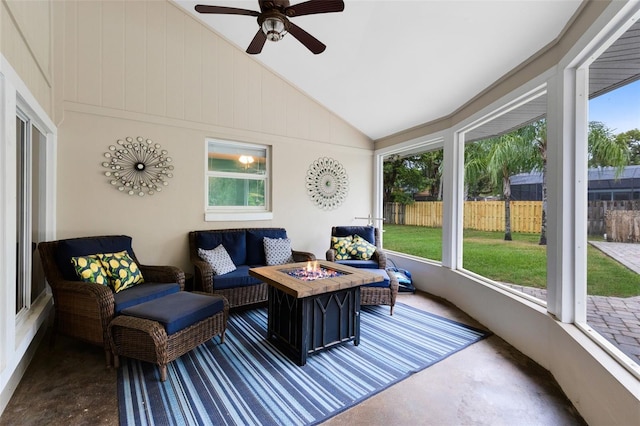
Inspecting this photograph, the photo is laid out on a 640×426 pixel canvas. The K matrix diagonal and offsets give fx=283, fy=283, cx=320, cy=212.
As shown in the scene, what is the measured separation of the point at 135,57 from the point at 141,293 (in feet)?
8.84

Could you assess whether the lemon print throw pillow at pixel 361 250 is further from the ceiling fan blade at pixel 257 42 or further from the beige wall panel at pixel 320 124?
the ceiling fan blade at pixel 257 42

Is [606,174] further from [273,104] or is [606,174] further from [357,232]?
[273,104]

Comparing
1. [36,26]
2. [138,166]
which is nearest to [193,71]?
[138,166]

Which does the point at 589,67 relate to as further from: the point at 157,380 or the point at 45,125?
the point at 45,125

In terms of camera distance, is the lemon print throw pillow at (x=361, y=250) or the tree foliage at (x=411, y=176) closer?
the lemon print throw pillow at (x=361, y=250)

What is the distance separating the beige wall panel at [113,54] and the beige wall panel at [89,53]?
44 millimetres

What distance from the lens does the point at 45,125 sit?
2.58 metres

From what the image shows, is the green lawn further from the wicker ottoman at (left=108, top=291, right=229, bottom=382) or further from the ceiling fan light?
the wicker ottoman at (left=108, top=291, right=229, bottom=382)

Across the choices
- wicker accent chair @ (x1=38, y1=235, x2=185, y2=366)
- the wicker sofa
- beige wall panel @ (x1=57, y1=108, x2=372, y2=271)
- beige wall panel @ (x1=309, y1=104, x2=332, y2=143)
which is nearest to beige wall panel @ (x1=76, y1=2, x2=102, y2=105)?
beige wall panel @ (x1=57, y1=108, x2=372, y2=271)

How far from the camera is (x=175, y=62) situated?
11.6 feet

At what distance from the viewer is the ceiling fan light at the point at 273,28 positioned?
1930 mm

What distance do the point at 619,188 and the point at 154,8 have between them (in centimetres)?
476

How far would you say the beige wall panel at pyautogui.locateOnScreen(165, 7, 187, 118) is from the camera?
3.50 m

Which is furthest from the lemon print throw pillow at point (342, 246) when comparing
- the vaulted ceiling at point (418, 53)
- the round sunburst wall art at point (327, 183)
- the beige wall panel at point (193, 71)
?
the beige wall panel at point (193, 71)
